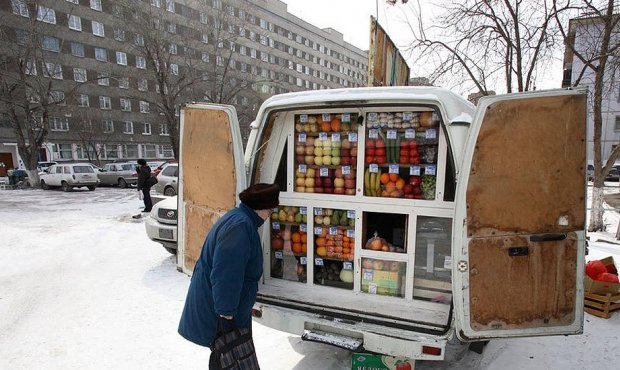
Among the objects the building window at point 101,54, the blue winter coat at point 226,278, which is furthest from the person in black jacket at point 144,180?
the building window at point 101,54

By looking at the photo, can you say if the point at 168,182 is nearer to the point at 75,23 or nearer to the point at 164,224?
the point at 164,224

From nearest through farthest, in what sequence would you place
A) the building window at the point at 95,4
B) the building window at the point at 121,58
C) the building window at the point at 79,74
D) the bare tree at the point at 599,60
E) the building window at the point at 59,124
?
1. the bare tree at the point at 599,60
2. the building window at the point at 59,124
3. the building window at the point at 79,74
4. the building window at the point at 95,4
5. the building window at the point at 121,58

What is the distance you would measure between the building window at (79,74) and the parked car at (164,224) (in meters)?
36.9

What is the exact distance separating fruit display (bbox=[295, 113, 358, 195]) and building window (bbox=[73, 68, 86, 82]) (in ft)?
131

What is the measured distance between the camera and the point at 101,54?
36.4 m

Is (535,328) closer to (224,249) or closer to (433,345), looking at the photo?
(433,345)

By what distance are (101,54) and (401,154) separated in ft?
140

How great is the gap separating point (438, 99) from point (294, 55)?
60.7 metres

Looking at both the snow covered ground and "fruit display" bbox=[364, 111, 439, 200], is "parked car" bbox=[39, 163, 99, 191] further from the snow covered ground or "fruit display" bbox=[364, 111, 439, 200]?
"fruit display" bbox=[364, 111, 439, 200]

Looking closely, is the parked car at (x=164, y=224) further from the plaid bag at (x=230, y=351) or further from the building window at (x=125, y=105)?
the building window at (x=125, y=105)

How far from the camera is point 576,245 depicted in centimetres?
219

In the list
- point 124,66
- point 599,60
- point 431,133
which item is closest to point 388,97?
point 431,133

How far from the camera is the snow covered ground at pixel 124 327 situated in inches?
125

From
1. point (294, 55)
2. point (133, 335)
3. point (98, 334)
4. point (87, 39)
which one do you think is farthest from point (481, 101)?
point (294, 55)
